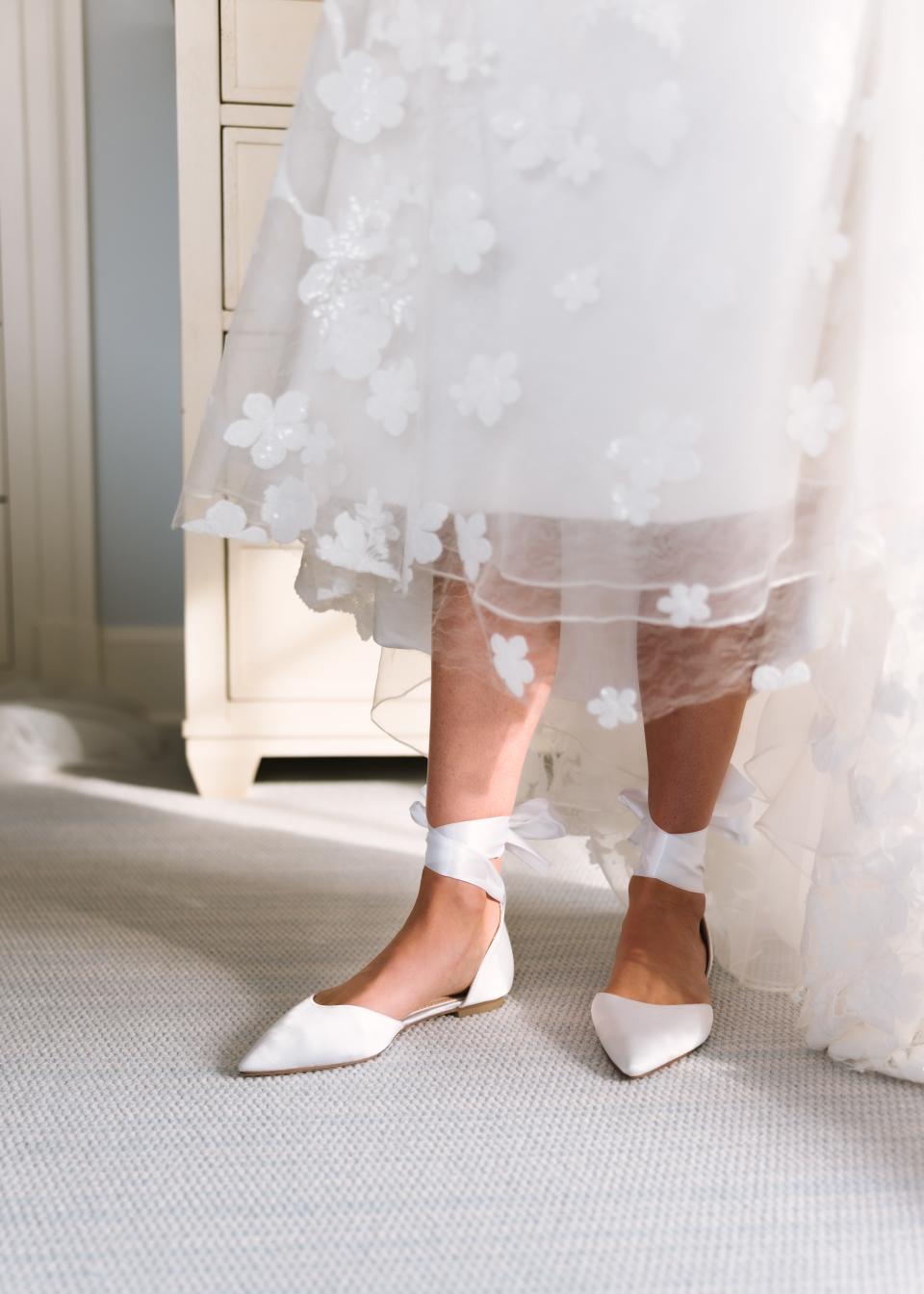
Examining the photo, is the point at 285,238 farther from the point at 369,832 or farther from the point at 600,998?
the point at 369,832

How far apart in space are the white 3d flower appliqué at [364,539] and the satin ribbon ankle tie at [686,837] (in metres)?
0.29

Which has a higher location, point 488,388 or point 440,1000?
point 488,388

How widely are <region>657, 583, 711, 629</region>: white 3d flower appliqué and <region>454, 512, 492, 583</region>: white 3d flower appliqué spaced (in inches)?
4.4

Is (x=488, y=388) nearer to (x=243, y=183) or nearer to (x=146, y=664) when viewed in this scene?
(x=243, y=183)

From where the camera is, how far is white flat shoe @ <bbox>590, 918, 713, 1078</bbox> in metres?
0.83

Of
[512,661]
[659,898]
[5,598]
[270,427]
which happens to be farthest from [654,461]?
[5,598]

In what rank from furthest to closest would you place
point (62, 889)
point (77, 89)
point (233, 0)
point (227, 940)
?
point (77, 89) → point (233, 0) → point (62, 889) → point (227, 940)

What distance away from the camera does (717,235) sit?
71 cm

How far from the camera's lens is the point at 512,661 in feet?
2.56

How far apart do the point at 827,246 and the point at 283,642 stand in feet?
3.14

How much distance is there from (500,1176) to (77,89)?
180 cm

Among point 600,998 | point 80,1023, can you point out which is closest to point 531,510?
point 600,998
